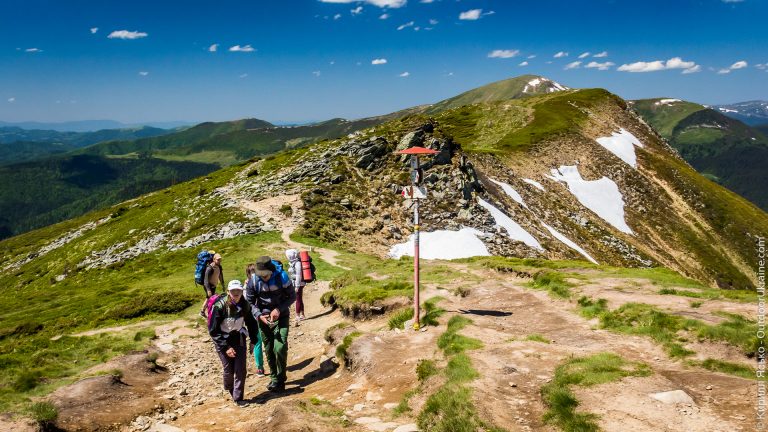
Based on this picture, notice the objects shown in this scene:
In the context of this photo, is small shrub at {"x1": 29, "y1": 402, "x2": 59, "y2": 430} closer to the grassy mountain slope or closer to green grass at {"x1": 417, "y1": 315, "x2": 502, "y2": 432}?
the grassy mountain slope

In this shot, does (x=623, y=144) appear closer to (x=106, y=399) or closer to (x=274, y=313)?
(x=274, y=313)

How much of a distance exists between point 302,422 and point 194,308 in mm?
17720

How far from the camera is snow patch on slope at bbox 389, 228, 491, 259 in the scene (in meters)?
44.6

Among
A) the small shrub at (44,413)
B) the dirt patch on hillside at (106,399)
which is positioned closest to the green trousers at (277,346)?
the dirt patch on hillside at (106,399)

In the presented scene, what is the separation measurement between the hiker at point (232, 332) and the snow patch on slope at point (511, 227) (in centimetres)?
4428

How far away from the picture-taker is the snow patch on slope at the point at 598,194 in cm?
7988

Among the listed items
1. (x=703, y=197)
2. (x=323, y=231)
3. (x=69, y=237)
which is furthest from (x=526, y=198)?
(x=69, y=237)

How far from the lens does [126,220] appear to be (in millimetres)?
69875

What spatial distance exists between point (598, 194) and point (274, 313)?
87295 millimetres

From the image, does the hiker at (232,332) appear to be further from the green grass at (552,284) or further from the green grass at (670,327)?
the green grass at (552,284)

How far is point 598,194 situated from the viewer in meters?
85.6

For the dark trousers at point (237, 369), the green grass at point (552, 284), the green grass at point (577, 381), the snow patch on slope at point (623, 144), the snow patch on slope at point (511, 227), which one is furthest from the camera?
the snow patch on slope at point (623, 144)

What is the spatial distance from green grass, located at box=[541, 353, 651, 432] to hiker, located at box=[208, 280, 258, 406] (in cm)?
777

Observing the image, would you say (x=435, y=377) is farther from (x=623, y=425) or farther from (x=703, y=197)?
(x=703, y=197)
